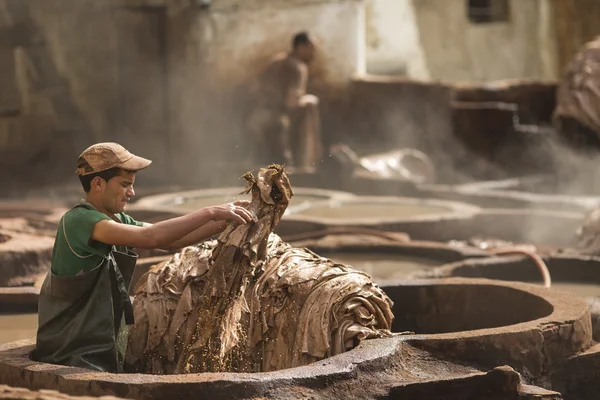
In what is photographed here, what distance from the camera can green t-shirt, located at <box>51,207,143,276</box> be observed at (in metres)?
5.43

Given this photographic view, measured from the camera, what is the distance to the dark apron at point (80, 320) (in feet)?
18.1

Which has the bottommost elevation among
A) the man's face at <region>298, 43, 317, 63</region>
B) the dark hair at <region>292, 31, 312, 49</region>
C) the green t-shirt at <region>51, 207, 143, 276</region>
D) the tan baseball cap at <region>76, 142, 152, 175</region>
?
the green t-shirt at <region>51, 207, 143, 276</region>

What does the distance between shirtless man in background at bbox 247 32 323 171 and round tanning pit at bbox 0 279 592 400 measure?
1205cm

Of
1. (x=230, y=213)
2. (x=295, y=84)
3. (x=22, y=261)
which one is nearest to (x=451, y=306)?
(x=230, y=213)

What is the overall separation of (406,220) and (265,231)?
6.55m

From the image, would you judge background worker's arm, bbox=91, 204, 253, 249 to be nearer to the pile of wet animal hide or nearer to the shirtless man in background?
the pile of wet animal hide

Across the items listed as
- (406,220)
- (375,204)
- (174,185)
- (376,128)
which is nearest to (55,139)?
(174,185)

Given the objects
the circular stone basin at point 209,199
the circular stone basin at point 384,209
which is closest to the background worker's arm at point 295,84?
the circular stone basin at point 209,199

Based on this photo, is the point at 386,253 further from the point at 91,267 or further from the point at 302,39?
the point at 302,39

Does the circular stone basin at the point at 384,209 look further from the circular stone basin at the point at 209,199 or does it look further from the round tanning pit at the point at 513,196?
the round tanning pit at the point at 513,196

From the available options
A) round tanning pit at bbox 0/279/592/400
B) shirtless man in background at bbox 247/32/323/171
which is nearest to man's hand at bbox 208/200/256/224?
round tanning pit at bbox 0/279/592/400

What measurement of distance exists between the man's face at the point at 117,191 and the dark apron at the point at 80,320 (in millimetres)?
230

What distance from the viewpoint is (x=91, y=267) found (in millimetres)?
Result: 5527

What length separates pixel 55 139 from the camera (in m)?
20.6
